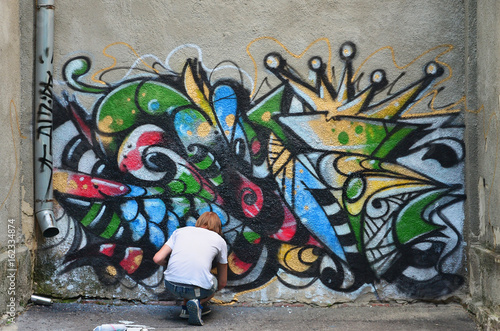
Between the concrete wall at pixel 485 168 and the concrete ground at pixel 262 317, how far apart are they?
13.4 inches

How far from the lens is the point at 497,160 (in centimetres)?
427

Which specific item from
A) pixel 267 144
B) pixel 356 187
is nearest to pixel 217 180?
pixel 267 144

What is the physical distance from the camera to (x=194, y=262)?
14.4 feet

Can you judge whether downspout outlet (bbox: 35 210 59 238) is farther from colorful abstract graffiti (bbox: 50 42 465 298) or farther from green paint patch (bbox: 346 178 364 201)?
green paint patch (bbox: 346 178 364 201)

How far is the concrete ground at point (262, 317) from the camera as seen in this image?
4363mm

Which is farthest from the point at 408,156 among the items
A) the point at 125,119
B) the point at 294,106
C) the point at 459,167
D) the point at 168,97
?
the point at 125,119

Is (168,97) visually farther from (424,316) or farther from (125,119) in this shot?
(424,316)

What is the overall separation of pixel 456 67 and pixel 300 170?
177 centimetres

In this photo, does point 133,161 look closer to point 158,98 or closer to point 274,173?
point 158,98

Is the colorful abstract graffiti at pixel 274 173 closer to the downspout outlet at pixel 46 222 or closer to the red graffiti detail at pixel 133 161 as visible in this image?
the red graffiti detail at pixel 133 161

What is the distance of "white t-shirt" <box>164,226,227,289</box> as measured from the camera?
4.37m

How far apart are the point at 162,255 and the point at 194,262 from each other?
33cm

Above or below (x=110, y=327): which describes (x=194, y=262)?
above

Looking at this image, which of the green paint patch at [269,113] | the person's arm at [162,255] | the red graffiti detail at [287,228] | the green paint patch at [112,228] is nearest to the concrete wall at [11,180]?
the green paint patch at [112,228]
